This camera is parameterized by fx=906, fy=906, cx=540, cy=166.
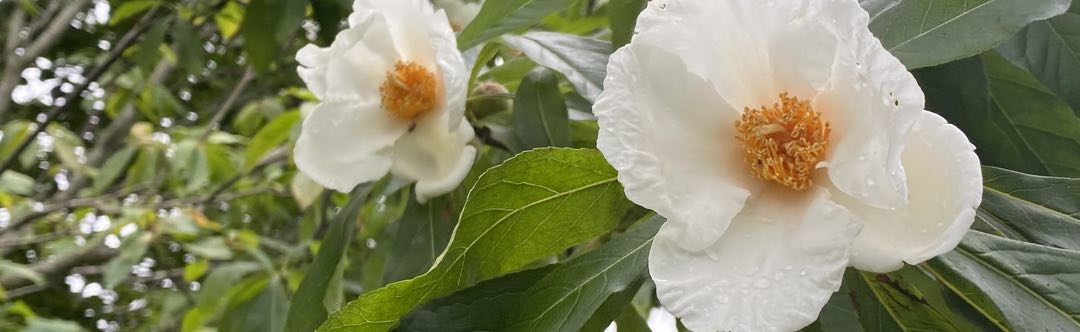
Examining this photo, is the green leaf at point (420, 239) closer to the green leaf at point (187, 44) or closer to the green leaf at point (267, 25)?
the green leaf at point (267, 25)

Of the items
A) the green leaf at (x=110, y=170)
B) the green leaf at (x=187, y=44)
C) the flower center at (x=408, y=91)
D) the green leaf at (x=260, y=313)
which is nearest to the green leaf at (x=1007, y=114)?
the flower center at (x=408, y=91)

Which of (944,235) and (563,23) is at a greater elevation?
(944,235)

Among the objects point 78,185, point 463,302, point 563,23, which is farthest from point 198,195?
point 463,302

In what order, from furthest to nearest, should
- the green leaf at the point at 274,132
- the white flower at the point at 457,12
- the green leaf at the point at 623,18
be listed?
the green leaf at the point at 274,132 < the white flower at the point at 457,12 < the green leaf at the point at 623,18

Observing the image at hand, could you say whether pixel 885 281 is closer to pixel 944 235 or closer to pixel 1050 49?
pixel 944 235

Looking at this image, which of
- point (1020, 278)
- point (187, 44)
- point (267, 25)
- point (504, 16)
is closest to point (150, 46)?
point (187, 44)

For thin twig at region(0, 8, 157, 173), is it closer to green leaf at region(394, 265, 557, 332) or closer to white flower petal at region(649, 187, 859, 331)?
green leaf at region(394, 265, 557, 332)
